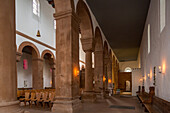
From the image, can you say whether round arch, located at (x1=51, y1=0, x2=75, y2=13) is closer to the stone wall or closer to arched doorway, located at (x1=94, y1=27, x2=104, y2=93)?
the stone wall

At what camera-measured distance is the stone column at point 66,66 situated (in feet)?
23.3

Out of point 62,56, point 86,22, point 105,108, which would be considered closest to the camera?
point 62,56

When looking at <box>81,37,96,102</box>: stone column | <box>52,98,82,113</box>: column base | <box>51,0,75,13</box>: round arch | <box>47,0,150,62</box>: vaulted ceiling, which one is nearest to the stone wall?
<box>47,0,150,62</box>: vaulted ceiling

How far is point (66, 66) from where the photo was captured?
7383 mm

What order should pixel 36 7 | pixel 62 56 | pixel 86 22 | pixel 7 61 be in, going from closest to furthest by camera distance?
1. pixel 7 61
2. pixel 62 56
3. pixel 86 22
4. pixel 36 7

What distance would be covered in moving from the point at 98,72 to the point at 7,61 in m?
12.5

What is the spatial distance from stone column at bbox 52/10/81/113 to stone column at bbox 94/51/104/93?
7145 millimetres

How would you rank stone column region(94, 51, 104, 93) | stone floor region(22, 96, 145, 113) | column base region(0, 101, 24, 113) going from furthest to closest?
stone column region(94, 51, 104, 93) → stone floor region(22, 96, 145, 113) → column base region(0, 101, 24, 113)

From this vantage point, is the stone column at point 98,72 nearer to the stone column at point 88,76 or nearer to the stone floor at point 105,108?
the stone column at point 88,76

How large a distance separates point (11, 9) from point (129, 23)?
12707 mm

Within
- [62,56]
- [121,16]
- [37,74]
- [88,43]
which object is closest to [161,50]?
[62,56]

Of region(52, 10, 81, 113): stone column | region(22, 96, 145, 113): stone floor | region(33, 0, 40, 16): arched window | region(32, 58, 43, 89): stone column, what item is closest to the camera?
region(52, 10, 81, 113): stone column

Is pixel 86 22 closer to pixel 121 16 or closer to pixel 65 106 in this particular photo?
pixel 121 16

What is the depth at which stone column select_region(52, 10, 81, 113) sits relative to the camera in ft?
23.3
